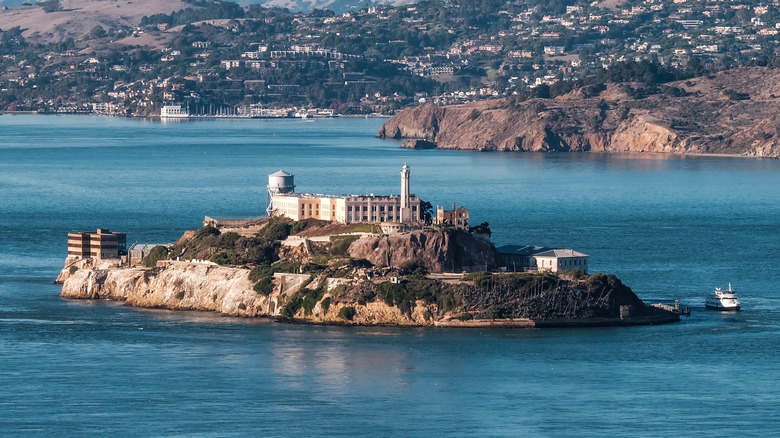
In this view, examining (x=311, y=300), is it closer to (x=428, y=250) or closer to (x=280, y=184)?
(x=428, y=250)

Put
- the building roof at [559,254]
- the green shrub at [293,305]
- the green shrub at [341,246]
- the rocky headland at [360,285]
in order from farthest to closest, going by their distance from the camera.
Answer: the green shrub at [341,246] → the building roof at [559,254] → the green shrub at [293,305] → the rocky headland at [360,285]

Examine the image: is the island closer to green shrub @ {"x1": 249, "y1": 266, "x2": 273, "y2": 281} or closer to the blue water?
green shrub @ {"x1": 249, "y1": 266, "x2": 273, "y2": 281}

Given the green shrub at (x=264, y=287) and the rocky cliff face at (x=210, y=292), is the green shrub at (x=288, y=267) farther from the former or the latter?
the green shrub at (x=264, y=287)

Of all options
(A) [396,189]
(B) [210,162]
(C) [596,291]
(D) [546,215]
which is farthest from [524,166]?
(C) [596,291]

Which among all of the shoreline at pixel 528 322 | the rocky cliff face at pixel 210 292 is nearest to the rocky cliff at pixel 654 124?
the rocky cliff face at pixel 210 292

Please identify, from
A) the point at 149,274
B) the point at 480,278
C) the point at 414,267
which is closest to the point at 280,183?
the point at 149,274

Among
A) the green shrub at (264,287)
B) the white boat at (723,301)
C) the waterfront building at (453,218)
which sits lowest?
the white boat at (723,301)
